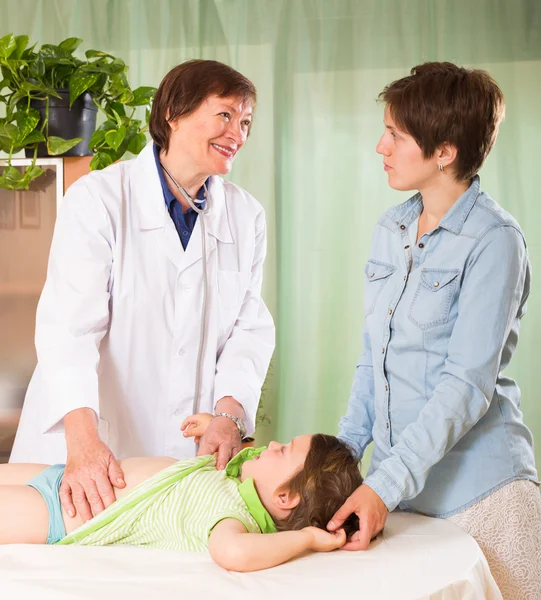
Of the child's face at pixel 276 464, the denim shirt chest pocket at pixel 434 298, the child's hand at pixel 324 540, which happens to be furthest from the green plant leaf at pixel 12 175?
the child's hand at pixel 324 540

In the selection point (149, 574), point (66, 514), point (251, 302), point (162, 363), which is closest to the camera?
point (149, 574)

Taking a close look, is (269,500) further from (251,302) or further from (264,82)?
(264,82)

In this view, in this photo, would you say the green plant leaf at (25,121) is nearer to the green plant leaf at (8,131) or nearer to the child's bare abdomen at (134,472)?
the green plant leaf at (8,131)

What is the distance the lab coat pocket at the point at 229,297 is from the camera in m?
1.84

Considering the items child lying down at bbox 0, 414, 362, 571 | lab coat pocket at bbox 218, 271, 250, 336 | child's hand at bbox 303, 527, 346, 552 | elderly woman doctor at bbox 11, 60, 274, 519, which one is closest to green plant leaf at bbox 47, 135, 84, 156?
elderly woman doctor at bbox 11, 60, 274, 519

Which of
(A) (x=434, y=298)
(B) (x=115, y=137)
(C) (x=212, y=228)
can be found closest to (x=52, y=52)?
(B) (x=115, y=137)

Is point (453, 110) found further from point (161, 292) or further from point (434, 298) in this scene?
point (161, 292)

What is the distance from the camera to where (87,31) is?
366 cm

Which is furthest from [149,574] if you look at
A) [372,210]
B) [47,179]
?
[372,210]

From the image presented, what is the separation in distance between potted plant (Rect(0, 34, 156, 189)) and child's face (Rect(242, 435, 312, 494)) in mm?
1349

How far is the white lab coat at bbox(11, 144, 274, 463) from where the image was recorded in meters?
1.63

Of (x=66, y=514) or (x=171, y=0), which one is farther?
(x=171, y=0)

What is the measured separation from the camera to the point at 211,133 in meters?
1.74

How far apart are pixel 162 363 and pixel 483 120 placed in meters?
0.87
